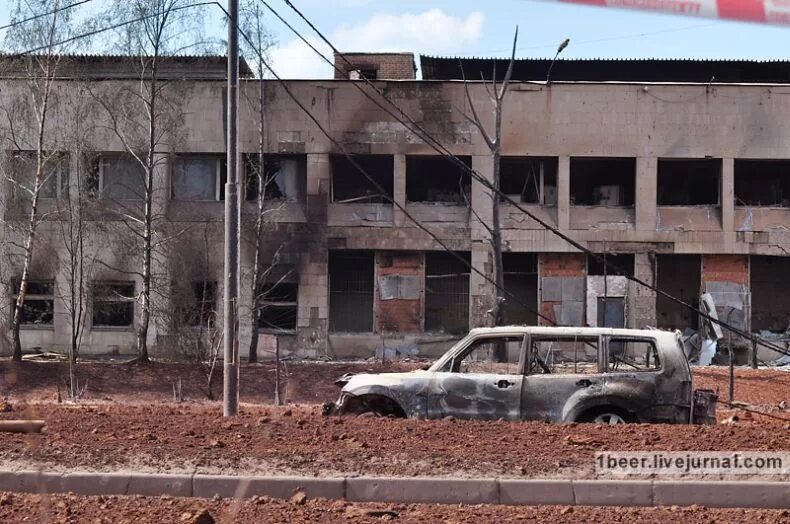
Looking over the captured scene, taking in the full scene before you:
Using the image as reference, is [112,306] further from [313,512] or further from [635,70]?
[313,512]

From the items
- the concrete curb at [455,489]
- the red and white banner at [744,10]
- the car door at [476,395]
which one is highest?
the red and white banner at [744,10]

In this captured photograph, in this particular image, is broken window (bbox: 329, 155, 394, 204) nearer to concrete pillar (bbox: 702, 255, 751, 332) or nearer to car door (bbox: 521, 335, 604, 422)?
concrete pillar (bbox: 702, 255, 751, 332)

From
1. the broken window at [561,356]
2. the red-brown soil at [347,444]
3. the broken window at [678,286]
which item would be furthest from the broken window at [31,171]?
the broken window at [678,286]

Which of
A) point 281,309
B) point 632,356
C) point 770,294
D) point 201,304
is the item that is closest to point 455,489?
point 632,356

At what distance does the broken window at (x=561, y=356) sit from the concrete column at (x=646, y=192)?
1944 cm

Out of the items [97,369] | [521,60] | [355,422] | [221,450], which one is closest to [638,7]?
[221,450]

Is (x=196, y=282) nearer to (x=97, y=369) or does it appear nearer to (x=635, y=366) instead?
(x=97, y=369)

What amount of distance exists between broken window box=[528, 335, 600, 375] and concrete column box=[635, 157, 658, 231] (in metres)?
19.4

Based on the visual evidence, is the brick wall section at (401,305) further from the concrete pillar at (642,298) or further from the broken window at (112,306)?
the broken window at (112,306)

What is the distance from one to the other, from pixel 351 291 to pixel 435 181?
4.80 meters

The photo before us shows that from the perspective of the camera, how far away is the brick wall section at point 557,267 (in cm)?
2972

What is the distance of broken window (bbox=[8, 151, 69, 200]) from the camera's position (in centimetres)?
2664

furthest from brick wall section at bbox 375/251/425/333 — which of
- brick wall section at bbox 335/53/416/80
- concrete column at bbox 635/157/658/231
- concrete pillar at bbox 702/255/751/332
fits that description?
concrete pillar at bbox 702/255/751/332

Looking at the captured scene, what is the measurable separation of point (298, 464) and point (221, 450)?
925 millimetres
